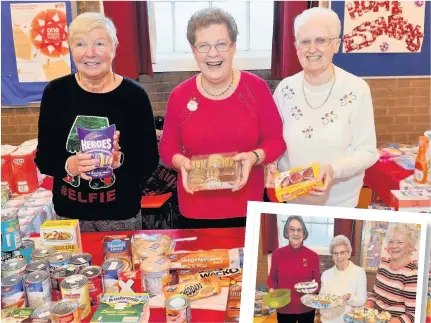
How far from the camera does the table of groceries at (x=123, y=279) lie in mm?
1364

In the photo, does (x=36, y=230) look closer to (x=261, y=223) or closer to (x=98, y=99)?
(x=98, y=99)

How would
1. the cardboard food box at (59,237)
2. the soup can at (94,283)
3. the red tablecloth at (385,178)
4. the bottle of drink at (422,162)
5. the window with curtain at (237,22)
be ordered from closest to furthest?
1. the soup can at (94,283)
2. the cardboard food box at (59,237)
3. the bottle of drink at (422,162)
4. the red tablecloth at (385,178)
5. the window with curtain at (237,22)

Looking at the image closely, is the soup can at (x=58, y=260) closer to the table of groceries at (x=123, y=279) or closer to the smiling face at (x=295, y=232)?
the table of groceries at (x=123, y=279)

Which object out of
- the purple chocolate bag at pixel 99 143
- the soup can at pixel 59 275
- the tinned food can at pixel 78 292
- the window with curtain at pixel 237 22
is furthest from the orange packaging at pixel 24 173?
the tinned food can at pixel 78 292

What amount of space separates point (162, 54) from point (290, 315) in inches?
143

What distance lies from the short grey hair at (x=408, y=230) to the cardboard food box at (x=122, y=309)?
672mm

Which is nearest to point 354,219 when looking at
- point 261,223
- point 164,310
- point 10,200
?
point 261,223

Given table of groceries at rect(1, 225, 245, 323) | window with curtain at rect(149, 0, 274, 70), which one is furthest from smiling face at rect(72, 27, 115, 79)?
window with curtain at rect(149, 0, 274, 70)

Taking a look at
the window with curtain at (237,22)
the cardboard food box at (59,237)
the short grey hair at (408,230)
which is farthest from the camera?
the window with curtain at (237,22)

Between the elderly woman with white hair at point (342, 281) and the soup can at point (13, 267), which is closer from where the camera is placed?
the elderly woman with white hair at point (342, 281)

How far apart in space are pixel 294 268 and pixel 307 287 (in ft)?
0.16

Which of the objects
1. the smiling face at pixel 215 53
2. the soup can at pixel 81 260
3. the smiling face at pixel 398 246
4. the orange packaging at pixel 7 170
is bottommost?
the orange packaging at pixel 7 170

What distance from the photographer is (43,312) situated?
136cm

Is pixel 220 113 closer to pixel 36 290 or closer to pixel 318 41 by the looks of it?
pixel 318 41
